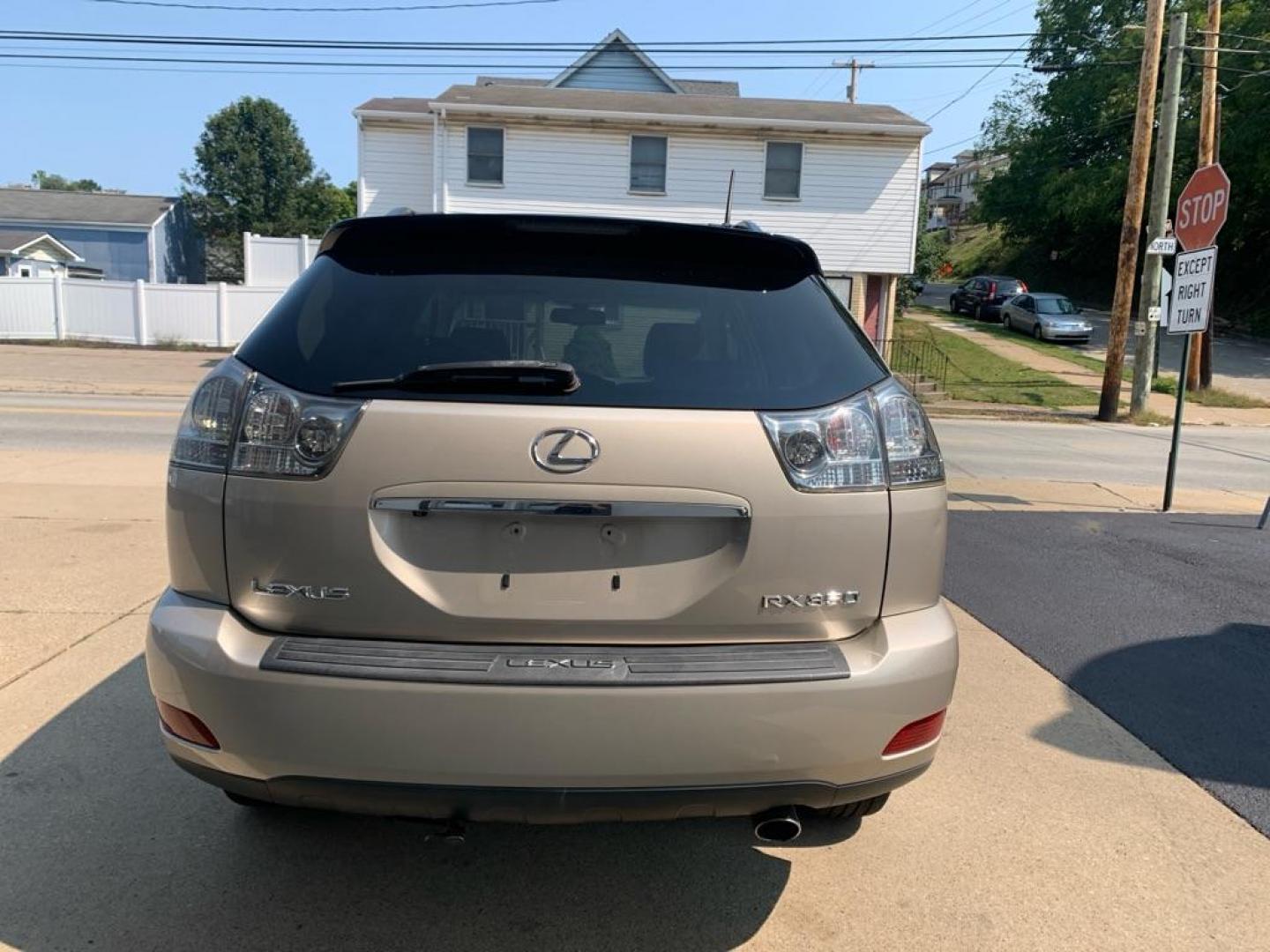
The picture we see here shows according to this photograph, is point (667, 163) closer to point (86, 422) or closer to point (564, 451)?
point (86, 422)

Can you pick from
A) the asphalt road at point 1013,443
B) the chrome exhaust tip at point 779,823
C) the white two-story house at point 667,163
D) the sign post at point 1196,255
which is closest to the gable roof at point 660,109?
the white two-story house at point 667,163

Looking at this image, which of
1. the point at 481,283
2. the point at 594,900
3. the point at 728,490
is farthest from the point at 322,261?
the point at 594,900

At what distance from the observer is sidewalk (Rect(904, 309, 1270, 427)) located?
20.3 metres

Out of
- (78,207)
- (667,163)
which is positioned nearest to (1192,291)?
(667,163)

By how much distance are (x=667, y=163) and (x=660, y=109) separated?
139 cm

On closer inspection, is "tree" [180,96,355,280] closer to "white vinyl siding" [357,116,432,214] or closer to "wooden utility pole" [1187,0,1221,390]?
"white vinyl siding" [357,116,432,214]

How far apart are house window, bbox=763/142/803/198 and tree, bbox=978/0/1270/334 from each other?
13.5 m

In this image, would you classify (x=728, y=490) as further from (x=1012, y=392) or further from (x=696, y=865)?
(x=1012, y=392)

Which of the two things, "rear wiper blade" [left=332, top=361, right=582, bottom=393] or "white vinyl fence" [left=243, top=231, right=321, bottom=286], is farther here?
"white vinyl fence" [left=243, top=231, right=321, bottom=286]

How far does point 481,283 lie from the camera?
2.52 m

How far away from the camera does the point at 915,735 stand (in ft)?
7.66

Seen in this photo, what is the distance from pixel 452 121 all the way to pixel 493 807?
23.5 meters

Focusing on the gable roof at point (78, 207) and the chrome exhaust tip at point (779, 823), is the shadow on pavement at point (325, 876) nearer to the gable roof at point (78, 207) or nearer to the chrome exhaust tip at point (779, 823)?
the chrome exhaust tip at point (779, 823)

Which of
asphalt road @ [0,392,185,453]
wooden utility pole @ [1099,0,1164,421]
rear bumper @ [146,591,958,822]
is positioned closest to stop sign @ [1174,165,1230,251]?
rear bumper @ [146,591,958,822]
